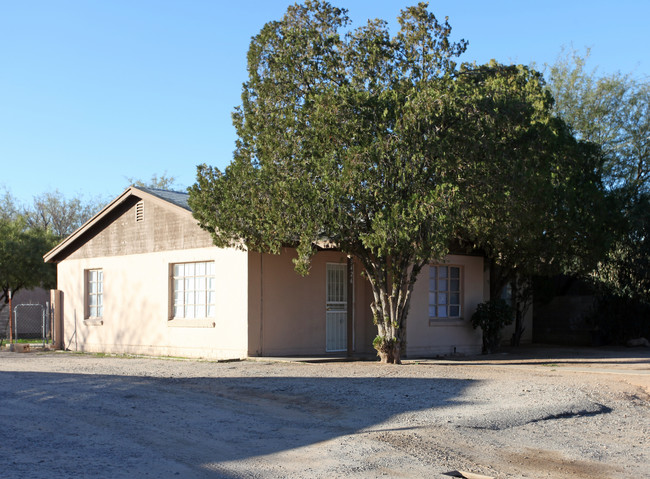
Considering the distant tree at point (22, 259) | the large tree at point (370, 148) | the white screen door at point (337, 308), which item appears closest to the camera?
the large tree at point (370, 148)

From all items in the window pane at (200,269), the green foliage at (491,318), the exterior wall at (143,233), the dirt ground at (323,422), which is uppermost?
the exterior wall at (143,233)

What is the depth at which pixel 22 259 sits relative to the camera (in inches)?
1037

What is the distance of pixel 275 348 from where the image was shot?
16359mm

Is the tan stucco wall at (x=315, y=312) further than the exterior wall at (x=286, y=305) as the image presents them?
Yes

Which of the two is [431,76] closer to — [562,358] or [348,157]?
[348,157]

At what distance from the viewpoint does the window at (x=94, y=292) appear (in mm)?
20188

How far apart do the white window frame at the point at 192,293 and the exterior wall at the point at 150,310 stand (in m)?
0.12

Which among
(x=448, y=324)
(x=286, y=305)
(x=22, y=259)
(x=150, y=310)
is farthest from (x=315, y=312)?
(x=22, y=259)

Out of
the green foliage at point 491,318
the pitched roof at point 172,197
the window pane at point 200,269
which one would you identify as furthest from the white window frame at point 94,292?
the green foliage at point 491,318

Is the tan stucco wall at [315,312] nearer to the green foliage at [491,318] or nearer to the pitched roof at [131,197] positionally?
the green foliage at [491,318]

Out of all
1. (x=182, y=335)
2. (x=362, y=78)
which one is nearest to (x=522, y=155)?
(x=362, y=78)

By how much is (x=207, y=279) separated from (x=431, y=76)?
7.04m

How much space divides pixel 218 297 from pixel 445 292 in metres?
5.79

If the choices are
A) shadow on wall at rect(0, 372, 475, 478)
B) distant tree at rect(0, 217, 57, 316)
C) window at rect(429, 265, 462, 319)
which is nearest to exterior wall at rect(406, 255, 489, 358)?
window at rect(429, 265, 462, 319)
